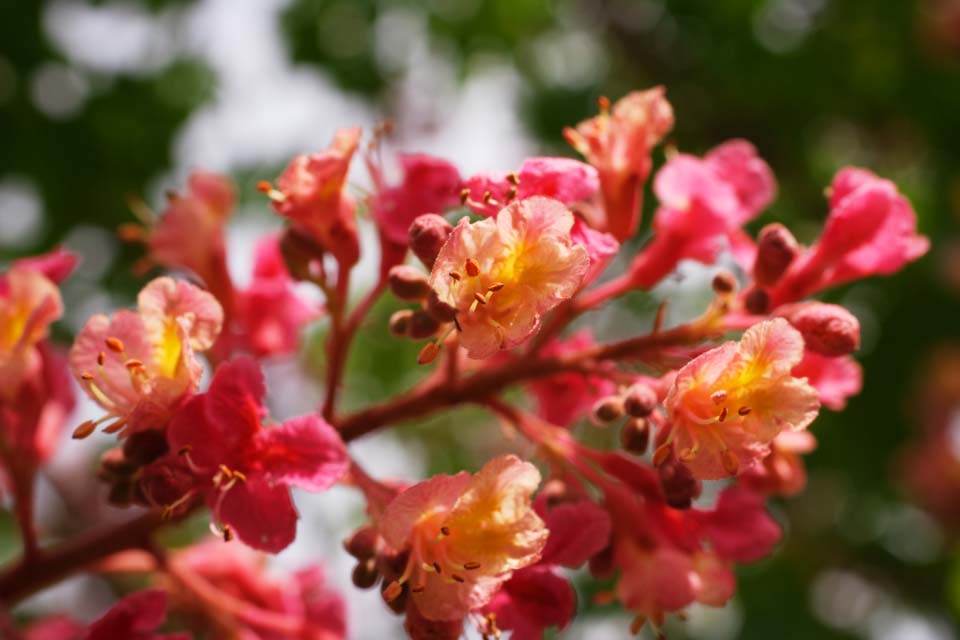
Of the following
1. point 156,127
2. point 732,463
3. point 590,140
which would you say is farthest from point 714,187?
point 156,127

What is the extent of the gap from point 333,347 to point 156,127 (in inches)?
92.3

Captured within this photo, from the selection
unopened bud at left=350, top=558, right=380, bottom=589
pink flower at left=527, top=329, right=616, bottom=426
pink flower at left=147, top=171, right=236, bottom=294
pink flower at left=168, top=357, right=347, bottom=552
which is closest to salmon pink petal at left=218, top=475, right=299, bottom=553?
pink flower at left=168, top=357, right=347, bottom=552

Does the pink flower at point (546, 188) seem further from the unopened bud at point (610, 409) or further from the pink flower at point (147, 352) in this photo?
the pink flower at point (147, 352)

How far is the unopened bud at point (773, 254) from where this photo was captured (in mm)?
1746

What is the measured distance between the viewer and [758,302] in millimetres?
1772

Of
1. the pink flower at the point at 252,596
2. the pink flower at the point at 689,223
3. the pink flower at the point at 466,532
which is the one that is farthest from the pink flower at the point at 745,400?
the pink flower at the point at 252,596

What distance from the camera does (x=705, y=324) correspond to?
5.84 feet

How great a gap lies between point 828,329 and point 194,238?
4.06ft

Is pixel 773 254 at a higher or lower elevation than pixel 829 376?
higher

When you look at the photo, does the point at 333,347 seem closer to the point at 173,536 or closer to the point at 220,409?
the point at 220,409

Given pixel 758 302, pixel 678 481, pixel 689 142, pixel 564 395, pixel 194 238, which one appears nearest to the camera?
pixel 678 481

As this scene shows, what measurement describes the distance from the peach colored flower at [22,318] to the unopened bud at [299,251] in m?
0.40

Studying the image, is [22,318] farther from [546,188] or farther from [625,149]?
[625,149]

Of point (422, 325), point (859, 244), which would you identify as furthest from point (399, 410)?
point (859, 244)
